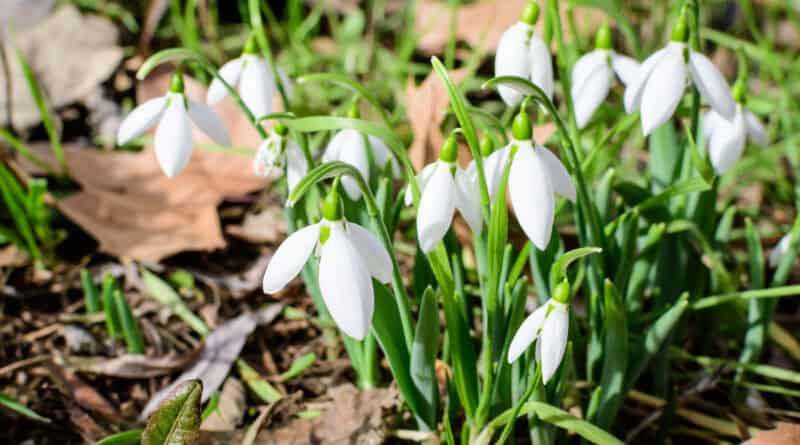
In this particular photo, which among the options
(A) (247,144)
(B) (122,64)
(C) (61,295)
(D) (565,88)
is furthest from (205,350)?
(B) (122,64)

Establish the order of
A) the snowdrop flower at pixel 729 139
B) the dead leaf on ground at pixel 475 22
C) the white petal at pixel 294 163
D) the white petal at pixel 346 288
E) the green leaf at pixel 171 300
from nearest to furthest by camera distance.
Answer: the white petal at pixel 346 288
the white petal at pixel 294 163
the snowdrop flower at pixel 729 139
the green leaf at pixel 171 300
the dead leaf on ground at pixel 475 22

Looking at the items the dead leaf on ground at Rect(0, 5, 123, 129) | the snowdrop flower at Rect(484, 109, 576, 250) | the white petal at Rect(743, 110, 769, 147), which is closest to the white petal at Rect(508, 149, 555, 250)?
the snowdrop flower at Rect(484, 109, 576, 250)

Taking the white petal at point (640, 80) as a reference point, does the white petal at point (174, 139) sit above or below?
below

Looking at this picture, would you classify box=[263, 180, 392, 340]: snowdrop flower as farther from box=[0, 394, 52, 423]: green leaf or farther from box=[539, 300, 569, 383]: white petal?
box=[0, 394, 52, 423]: green leaf

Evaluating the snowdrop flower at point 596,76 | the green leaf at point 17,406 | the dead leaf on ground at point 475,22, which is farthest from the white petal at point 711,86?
the dead leaf on ground at point 475,22

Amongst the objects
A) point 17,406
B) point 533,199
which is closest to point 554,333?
point 533,199

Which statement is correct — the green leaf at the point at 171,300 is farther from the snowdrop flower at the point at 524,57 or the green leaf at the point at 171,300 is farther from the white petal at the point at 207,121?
the snowdrop flower at the point at 524,57

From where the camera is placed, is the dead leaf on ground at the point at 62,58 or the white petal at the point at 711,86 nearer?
the white petal at the point at 711,86

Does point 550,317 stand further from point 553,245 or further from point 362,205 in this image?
point 362,205
